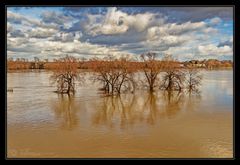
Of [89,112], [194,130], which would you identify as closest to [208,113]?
[194,130]

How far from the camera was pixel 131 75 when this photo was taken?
763 inches

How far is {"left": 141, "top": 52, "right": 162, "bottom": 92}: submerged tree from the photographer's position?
20281mm

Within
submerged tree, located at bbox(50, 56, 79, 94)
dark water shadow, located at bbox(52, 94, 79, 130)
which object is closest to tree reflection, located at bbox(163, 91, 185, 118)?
dark water shadow, located at bbox(52, 94, 79, 130)

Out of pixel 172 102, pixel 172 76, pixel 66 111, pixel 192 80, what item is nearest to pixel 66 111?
pixel 66 111

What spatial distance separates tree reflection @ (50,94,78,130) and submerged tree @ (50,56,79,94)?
55.2 inches

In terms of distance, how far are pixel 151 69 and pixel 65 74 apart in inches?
215

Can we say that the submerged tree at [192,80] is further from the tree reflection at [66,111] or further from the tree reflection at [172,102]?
the tree reflection at [66,111]

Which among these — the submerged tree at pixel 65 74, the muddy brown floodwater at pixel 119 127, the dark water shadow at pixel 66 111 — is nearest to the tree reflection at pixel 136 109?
the muddy brown floodwater at pixel 119 127

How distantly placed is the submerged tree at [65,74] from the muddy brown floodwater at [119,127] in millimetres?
2474

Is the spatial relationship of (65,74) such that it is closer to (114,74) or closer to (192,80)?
(114,74)

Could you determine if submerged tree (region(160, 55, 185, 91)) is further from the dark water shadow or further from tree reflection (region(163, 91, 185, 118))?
the dark water shadow

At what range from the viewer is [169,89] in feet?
65.1
